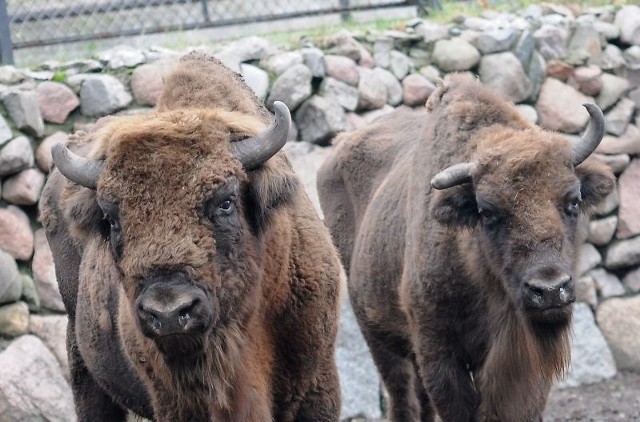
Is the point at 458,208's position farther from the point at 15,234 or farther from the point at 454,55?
the point at 454,55

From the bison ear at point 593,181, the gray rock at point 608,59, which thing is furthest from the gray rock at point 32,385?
the gray rock at point 608,59

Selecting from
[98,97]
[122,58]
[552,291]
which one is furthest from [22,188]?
[552,291]

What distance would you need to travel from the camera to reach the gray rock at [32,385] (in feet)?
25.3

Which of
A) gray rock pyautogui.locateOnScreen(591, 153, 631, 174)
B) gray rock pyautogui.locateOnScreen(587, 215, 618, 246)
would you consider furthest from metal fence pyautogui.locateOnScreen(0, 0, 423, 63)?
gray rock pyautogui.locateOnScreen(587, 215, 618, 246)

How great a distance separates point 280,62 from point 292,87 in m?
0.26

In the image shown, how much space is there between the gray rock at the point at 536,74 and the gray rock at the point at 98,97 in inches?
148

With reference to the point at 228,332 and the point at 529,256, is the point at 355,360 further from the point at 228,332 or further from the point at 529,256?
the point at 228,332

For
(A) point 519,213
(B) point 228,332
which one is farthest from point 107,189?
(A) point 519,213

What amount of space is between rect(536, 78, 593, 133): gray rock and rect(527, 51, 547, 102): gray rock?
0.20 feet

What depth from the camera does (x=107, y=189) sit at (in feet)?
14.7

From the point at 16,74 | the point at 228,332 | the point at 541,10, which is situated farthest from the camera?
the point at 541,10

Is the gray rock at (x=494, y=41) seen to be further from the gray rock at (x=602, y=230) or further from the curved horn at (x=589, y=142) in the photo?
the curved horn at (x=589, y=142)

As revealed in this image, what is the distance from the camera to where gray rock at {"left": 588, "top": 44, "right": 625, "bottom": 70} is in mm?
10547

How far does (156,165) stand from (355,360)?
4776 millimetres
